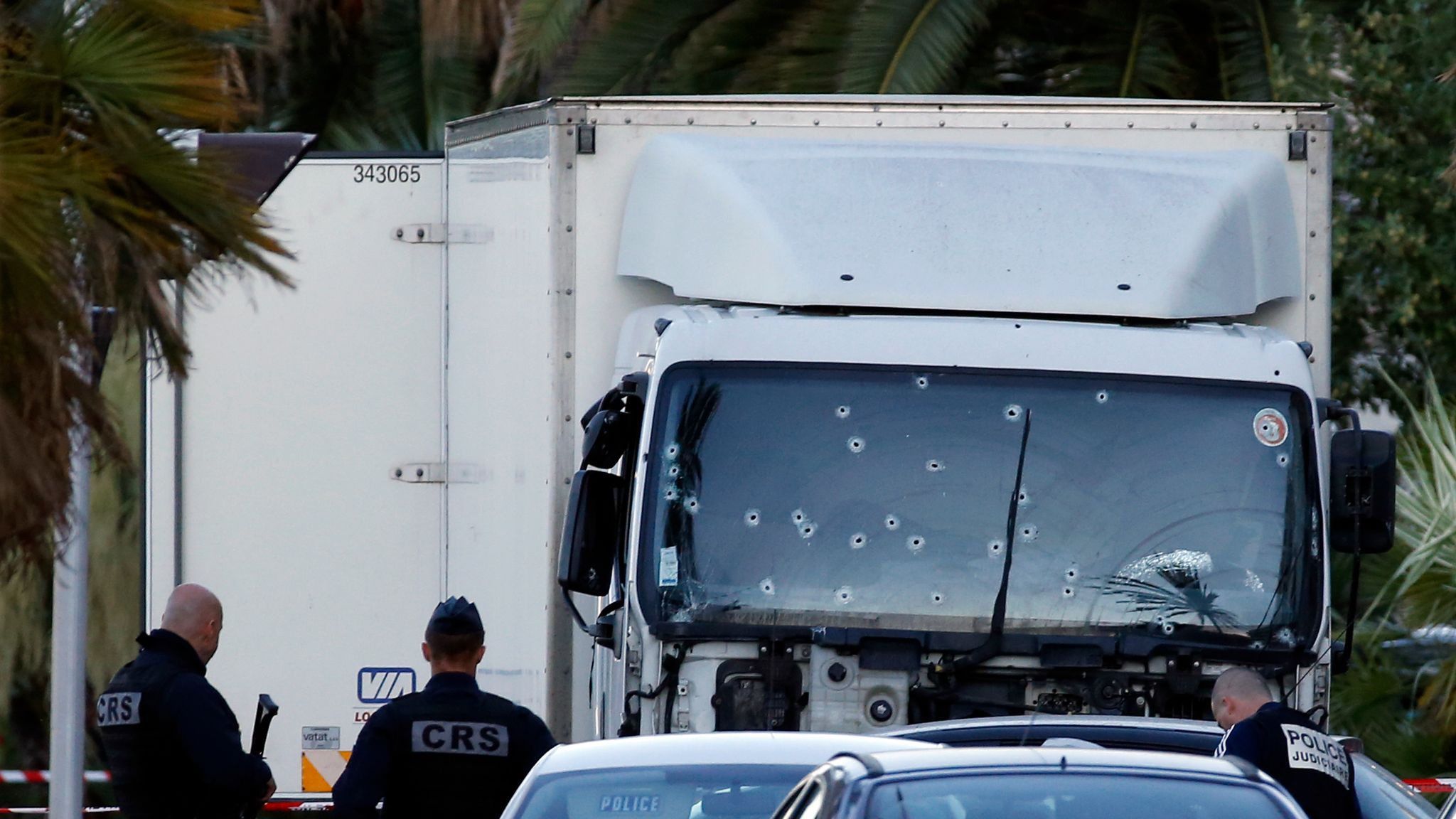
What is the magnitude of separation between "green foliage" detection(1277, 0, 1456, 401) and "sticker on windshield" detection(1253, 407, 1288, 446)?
7125 mm

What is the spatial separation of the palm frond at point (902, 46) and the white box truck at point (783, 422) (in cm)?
666

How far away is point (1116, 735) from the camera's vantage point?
6492 mm

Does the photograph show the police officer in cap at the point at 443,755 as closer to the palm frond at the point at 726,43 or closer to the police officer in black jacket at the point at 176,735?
the police officer in black jacket at the point at 176,735

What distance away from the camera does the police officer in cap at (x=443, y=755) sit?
652 centimetres

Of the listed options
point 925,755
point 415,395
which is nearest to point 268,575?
point 415,395

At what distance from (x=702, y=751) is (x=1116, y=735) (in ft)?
4.85

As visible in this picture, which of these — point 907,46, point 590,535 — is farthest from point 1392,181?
point 590,535

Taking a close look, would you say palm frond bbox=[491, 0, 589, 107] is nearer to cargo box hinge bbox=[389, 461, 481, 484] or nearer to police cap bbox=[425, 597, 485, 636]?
cargo box hinge bbox=[389, 461, 481, 484]

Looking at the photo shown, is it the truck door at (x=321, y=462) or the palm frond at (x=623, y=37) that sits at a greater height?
the palm frond at (x=623, y=37)

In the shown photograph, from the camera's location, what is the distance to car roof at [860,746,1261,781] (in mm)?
4457

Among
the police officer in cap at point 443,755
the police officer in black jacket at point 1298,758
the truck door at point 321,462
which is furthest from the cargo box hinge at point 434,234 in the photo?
the police officer in black jacket at point 1298,758

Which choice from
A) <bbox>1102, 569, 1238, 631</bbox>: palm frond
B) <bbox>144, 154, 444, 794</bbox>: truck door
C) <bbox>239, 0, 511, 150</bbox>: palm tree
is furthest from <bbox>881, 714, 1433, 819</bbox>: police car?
<bbox>239, 0, 511, 150</bbox>: palm tree

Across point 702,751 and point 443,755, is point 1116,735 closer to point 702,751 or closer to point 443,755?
point 702,751

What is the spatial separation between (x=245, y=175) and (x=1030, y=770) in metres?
3.71
